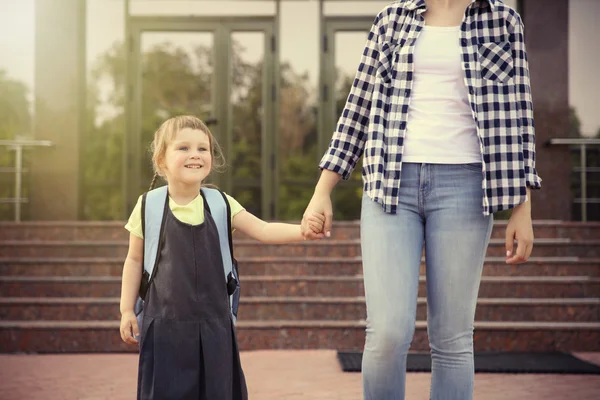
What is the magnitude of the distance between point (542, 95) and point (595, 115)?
0.85m

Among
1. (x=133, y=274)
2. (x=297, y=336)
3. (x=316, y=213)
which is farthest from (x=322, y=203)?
(x=297, y=336)

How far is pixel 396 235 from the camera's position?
2168mm

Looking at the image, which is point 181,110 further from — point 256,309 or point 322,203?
point 322,203

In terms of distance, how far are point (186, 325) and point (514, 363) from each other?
3278mm

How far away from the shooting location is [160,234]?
238 centimetres

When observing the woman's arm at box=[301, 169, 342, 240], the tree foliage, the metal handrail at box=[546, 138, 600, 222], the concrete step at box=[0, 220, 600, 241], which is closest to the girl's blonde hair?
the woman's arm at box=[301, 169, 342, 240]

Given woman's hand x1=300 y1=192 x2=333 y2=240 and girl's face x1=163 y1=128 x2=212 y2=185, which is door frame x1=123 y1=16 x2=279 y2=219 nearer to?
girl's face x1=163 y1=128 x2=212 y2=185

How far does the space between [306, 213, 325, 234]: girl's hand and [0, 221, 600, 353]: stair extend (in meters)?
3.43

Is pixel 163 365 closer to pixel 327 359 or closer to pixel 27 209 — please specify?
pixel 327 359

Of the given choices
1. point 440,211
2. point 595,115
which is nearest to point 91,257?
point 440,211

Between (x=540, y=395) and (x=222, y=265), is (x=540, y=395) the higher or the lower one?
the lower one

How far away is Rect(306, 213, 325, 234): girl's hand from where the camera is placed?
2.31 meters

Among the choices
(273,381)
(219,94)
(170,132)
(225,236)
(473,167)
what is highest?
(219,94)

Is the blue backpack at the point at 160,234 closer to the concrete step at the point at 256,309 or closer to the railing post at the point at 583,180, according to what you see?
the concrete step at the point at 256,309
